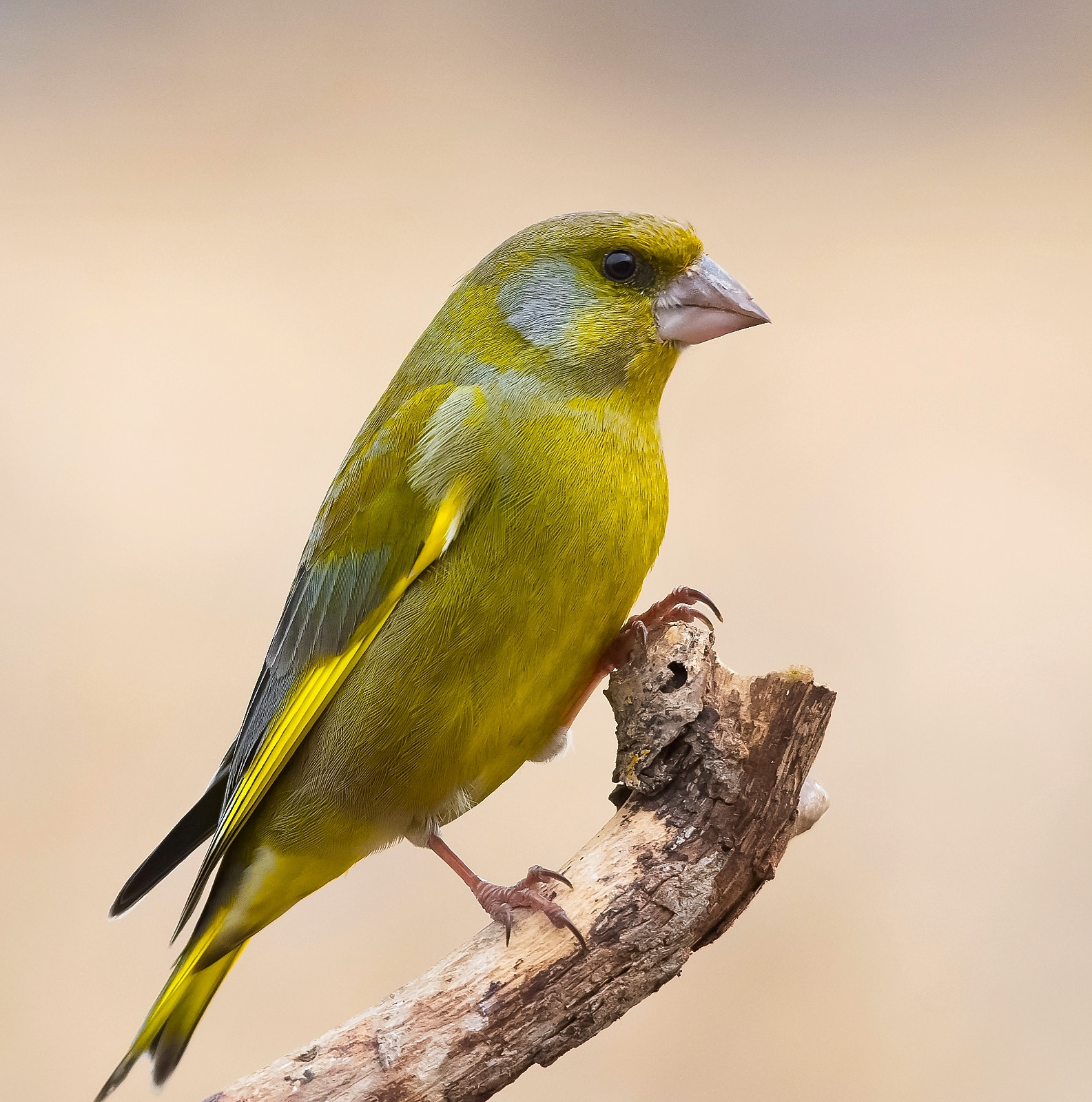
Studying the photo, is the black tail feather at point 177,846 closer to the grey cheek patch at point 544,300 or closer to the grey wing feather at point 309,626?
the grey wing feather at point 309,626

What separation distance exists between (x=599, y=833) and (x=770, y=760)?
12.6 inches

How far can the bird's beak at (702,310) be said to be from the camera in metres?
2.01

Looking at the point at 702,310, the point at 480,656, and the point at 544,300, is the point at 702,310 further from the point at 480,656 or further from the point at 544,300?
the point at 480,656

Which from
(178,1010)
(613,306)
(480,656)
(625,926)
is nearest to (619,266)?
(613,306)

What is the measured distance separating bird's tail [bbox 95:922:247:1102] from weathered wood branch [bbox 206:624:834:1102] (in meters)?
0.37

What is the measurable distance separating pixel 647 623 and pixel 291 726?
0.66m

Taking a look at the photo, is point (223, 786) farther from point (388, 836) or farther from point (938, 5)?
point (938, 5)

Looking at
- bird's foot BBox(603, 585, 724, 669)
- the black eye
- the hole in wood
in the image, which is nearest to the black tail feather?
bird's foot BBox(603, 585, 724, 669)

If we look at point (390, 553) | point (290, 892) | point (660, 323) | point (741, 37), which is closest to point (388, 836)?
point (290, 892)

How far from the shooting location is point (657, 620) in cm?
204

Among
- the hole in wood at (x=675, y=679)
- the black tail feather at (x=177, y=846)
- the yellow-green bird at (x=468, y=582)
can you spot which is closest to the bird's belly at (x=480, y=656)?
the yellow-green bird at (x=468, y=582)

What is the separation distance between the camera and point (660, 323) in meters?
2.02

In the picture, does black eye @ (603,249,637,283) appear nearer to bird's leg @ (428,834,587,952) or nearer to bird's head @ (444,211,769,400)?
bird's head @ (444,211,769,400)

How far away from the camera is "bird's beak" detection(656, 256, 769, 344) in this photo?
201 cm
